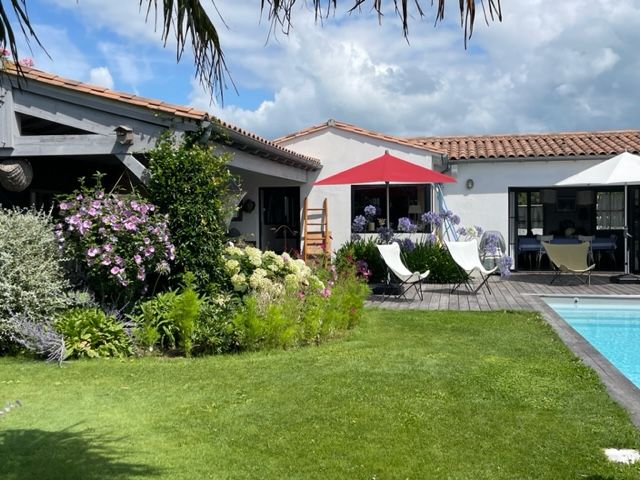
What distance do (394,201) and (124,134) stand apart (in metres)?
9.11

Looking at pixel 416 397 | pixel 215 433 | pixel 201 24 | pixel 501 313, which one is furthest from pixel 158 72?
pixel 501 313

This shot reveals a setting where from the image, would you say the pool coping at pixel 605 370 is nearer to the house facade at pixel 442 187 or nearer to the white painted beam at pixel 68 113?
the house facade at pixel 442 187

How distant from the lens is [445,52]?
2.88 meters

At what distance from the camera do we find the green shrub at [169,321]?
6.88m

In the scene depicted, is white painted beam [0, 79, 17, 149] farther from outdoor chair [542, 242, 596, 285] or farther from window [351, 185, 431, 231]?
outdoor chair [542, 242, 596, 285]

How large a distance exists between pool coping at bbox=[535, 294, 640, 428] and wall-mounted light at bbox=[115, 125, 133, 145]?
6445 mm

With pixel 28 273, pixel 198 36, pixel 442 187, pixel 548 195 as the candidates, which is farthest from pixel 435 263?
pixel 198 36

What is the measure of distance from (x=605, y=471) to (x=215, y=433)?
2548mm

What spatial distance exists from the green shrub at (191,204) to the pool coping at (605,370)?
4500 mm

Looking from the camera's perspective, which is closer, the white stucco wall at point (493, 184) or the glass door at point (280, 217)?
the white stucco wall at point (493, 184)

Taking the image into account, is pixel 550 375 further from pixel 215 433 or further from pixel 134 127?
pixel 134 127

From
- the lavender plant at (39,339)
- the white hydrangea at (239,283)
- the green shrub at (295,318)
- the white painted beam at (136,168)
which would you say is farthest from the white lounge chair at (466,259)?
the lavender plant at (39,339)

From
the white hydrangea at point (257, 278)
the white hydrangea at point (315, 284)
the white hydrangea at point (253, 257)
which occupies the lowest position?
the white hydrangea at point (315, 284)

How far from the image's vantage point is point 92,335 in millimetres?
6949
